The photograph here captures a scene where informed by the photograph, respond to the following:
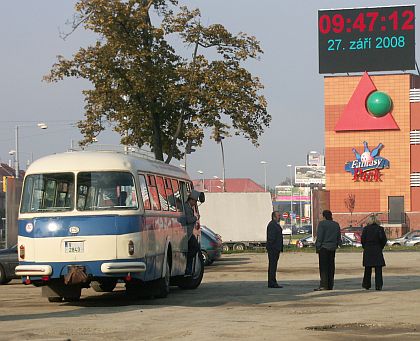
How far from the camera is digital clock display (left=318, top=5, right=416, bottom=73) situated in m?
80.9

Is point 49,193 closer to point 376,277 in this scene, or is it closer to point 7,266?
point 376,277

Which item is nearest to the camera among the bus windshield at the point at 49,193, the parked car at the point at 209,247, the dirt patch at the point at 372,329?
the dirt patch at the point at 372,329

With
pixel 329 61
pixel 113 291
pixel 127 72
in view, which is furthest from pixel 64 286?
pixel 329 61

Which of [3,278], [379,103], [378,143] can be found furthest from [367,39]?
[3,278]

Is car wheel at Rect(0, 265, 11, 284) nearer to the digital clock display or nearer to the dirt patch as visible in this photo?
the dirt patch

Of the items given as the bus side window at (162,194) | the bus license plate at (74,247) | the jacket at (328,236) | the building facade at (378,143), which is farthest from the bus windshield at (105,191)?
the building facade at (378,143)

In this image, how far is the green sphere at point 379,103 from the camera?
Answer: 83812mm

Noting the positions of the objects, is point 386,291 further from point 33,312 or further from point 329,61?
point 329,61

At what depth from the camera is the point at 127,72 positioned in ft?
120

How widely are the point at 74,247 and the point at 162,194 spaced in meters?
3.35

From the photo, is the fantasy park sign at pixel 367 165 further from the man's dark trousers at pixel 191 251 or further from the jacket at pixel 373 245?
the man's dark trousers at pixel 191 251

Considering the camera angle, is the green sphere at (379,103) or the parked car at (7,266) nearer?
the parked car at (7,266)

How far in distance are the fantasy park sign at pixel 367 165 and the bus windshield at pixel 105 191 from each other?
68.3 metres

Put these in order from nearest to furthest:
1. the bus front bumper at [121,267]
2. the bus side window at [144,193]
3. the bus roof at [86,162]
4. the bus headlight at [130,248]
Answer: the bus front bumper at [121,267] → the bus headlight at [130,248] → the bus roof at [86,162] → the bus side window at [144,193]
